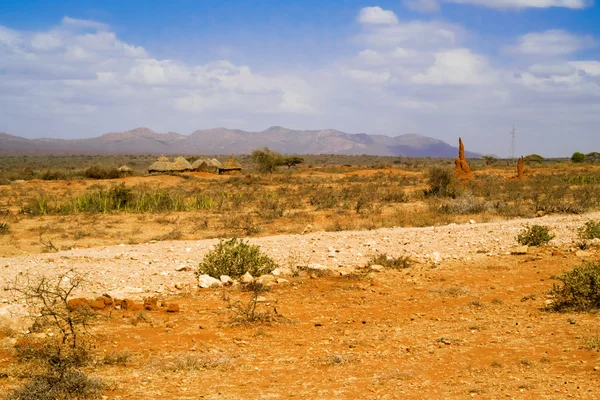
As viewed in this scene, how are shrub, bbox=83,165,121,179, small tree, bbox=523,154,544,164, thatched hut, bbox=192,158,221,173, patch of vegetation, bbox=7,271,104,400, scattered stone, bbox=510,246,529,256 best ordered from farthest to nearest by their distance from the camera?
small tree, bbox=523,154,544,164 → thatched hut, bbox=192,158,221,173 → shrub, bbox=83,165,121,179 → scattered stone, bbox=510,246,529,256 → patch of vegetation, bbox=7,271,104,400

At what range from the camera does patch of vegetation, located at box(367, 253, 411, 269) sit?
29.7 ft

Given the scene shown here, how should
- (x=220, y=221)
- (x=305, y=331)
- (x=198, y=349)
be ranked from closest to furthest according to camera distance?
(x=198, y=349)
(x=305, y=331)
(x=220, y=221)

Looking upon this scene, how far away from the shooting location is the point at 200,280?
25.8ft

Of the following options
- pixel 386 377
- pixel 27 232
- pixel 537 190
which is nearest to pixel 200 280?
pixel 386 377

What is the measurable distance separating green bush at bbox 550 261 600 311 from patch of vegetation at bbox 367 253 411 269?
9.45 ft

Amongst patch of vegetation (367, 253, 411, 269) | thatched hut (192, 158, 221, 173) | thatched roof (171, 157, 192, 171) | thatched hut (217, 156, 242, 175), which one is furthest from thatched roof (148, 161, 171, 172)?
patch of vegetation (367, 253, 411, 269)

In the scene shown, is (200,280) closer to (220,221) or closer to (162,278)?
(162,278)

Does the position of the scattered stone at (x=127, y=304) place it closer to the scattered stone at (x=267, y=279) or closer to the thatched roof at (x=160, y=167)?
the scattered stone at (x=267, y=279)

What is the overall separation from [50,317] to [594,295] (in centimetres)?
677

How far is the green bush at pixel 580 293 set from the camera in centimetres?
→ 633

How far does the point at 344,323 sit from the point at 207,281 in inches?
102

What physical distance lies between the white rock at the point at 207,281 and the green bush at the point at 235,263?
28 centimetres

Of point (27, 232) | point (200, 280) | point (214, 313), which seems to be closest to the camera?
point (214, 313)

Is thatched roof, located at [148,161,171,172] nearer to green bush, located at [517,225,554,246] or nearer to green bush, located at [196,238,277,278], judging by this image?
green bush, located at [196,238,277,278]
